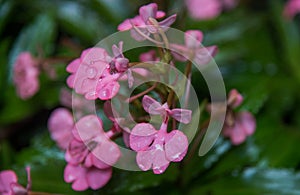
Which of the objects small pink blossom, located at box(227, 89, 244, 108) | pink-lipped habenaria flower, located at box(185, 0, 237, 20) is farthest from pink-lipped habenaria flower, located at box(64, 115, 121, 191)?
pink-lipped habenaria flower, located at box(185, 0, 237, 20)

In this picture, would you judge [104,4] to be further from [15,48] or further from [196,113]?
[196,113]

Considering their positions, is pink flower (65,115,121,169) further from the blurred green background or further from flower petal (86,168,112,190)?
the blurred green background

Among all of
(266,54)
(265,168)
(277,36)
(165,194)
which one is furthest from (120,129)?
(277,36)

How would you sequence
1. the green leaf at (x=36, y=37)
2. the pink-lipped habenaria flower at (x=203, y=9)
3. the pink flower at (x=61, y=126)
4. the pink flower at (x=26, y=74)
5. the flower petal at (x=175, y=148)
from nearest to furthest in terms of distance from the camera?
the flower petal at (x=175, y=148) < the pink flower at (x=61, y=126) < the pink flower at (x=26, y=74) < the green leaf at (x=36, y=37) < the pink-lipped habenaria flower at (x=203, y=9)

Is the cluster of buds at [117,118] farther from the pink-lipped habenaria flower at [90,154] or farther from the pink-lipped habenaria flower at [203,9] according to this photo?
the pink-lipped habenaria flower at [203,9]

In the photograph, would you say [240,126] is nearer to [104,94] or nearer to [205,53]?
[205,53]

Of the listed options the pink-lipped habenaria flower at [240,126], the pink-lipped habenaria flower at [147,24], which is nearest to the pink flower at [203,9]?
the pink-lipped habenaria flower at [240,126]
